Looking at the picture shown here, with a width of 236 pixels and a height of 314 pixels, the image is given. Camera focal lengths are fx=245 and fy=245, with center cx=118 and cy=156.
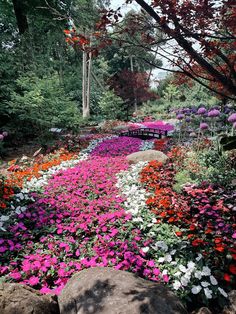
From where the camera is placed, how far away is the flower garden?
3.04 m

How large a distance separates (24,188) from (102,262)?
133 inches

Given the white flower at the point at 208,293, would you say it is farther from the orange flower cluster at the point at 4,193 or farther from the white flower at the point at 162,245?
the orange flower cluster at the point at 4,193

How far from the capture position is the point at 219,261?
3.21 m

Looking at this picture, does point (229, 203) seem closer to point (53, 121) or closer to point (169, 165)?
point (169, 165)

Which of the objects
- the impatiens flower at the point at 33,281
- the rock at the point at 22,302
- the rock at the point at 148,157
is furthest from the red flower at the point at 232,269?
the rock at the point at 148,157

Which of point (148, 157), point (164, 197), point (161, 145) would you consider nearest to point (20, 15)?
point (161, 145)

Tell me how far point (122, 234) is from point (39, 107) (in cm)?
716

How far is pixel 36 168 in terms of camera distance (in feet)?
23.6

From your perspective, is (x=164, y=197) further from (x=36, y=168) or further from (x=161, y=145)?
(x=161, y=145)

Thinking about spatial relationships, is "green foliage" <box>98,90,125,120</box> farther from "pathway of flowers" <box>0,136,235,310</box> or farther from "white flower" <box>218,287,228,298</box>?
"white flower" <box>218,287,228,298</box>

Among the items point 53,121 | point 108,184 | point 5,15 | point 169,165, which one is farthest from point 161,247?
point 5,15

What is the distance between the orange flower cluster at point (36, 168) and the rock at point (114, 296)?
3.92 meters

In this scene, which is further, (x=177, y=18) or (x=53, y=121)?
(x=53, y=121)

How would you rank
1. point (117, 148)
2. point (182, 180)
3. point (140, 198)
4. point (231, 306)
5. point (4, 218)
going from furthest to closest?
point (117, 148) → point (182, 180) → point (140, 198) → point (4, 218) → point (231, 306)
